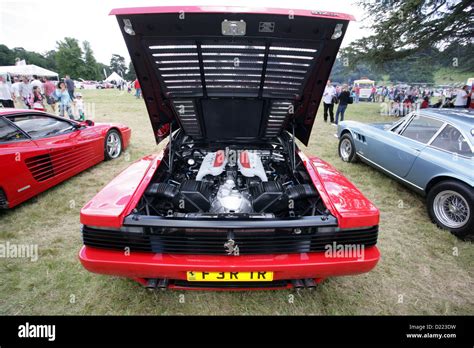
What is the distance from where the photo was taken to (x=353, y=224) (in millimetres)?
1695

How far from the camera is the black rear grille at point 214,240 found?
167 cm

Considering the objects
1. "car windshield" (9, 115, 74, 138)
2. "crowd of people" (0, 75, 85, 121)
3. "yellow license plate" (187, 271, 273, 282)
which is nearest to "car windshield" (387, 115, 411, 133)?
"yellow license plate" (187, 271, 273, 282)

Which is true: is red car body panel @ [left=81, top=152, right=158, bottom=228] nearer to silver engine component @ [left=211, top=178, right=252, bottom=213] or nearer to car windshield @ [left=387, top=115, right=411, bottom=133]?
silver engine component @ [left=211, top=178, right=252, bottom=213]

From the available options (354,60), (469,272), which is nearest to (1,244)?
(469,272)

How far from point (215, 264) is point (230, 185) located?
0.93m

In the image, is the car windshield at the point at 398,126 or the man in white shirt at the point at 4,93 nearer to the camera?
the car windshield at the point at 398,126

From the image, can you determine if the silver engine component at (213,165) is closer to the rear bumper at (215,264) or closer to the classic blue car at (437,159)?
the rear bumper at (215,264)

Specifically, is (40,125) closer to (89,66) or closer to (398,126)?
(398,126)

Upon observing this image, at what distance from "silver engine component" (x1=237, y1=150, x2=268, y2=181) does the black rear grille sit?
38.1 inches

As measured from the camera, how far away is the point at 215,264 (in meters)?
1.65

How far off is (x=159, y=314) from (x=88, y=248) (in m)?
0.74

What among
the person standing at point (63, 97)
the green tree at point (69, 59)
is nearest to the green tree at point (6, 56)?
the green tree at point (69, 59)

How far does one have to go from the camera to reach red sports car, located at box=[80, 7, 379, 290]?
1671mm
